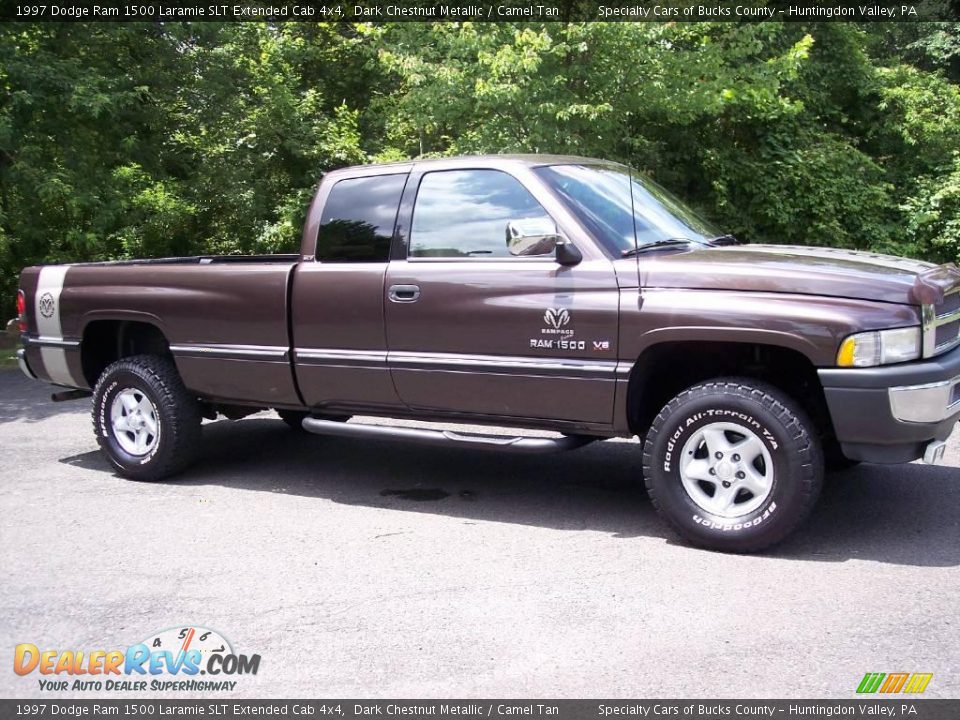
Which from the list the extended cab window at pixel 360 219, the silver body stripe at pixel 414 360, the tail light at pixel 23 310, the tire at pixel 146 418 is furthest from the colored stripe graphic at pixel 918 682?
the tail light at pixel 23 310

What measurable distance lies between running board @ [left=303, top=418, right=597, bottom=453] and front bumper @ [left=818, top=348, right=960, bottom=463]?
1341 millimetres

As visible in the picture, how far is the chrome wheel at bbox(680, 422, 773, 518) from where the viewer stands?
14.9ft

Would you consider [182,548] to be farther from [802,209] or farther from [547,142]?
[802,209]

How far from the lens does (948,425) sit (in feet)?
14.7

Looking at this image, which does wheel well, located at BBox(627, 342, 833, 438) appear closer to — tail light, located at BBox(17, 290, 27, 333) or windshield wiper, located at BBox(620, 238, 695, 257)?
windshield wiper, located at BBox(620, 238, 695, 257)

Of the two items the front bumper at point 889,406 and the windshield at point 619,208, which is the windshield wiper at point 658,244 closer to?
the windshield at point 619,208

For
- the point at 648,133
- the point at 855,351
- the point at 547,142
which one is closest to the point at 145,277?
the point at 855,351

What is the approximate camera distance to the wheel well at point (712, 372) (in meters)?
4.79

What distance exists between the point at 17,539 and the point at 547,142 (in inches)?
312

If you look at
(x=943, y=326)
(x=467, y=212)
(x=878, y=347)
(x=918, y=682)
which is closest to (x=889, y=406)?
(x=878, y=347)

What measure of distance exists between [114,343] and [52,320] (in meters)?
0.44

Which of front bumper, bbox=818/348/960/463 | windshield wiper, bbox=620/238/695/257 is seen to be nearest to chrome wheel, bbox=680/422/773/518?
front bumper, bbox=818/348/960/463

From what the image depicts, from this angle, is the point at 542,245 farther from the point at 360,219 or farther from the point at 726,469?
the point at 726,469

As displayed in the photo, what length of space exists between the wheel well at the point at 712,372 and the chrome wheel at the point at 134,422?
3.24m
